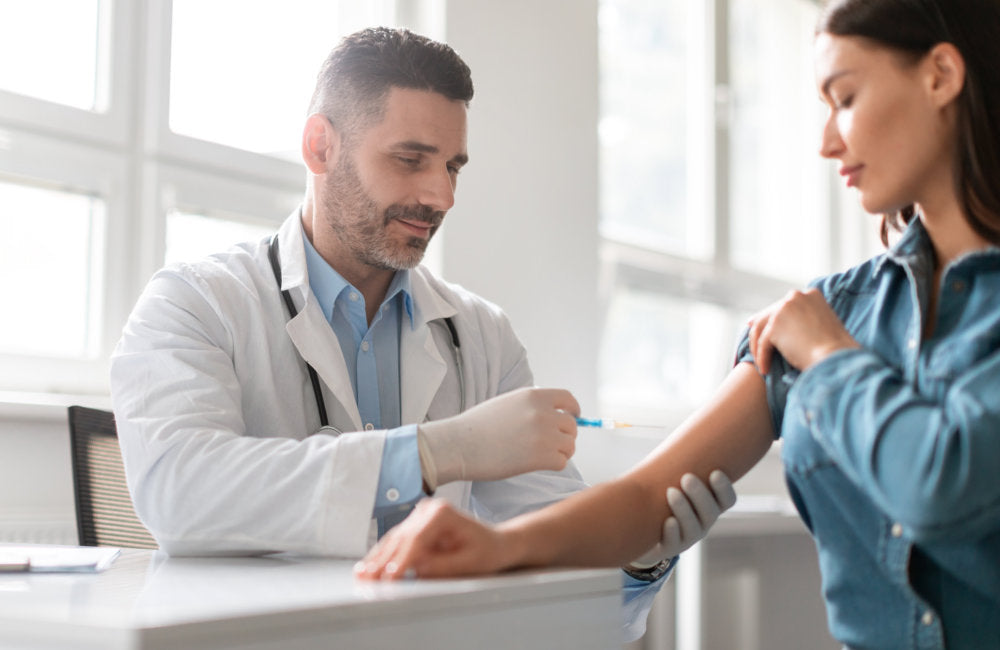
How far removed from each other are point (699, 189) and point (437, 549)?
3.58 m

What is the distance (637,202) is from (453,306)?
89.5 inches

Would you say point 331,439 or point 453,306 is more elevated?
point 453,306

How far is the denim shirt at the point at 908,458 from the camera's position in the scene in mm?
990

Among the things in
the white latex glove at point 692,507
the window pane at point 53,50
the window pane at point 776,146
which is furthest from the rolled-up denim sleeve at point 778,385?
the window pane at point 776,146

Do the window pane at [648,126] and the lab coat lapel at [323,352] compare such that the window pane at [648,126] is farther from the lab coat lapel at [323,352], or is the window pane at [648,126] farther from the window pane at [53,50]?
the lab coat lapel at [323,352]

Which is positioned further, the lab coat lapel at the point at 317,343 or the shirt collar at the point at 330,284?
the shirt collar at the point at 330,284

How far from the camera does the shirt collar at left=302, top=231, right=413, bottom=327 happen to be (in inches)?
70.4

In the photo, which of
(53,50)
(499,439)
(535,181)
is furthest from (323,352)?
(535,181)

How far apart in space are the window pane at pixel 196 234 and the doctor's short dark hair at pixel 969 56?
1586 millimetres

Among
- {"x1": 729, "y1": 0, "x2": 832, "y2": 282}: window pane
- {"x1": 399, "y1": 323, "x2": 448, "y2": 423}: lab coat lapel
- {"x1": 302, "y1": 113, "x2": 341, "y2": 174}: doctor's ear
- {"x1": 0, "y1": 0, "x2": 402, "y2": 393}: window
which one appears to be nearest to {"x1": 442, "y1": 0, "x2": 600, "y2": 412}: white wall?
{"x1": 0, "y1": 0, "x2": 402, "y2": 393}: window

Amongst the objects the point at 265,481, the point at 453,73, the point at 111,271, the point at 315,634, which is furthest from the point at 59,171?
the point at 315,634

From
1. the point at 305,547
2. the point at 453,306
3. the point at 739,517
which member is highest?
the point at 453,306

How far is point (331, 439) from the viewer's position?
132cm

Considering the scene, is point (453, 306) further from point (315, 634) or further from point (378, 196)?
point (315, 634)
